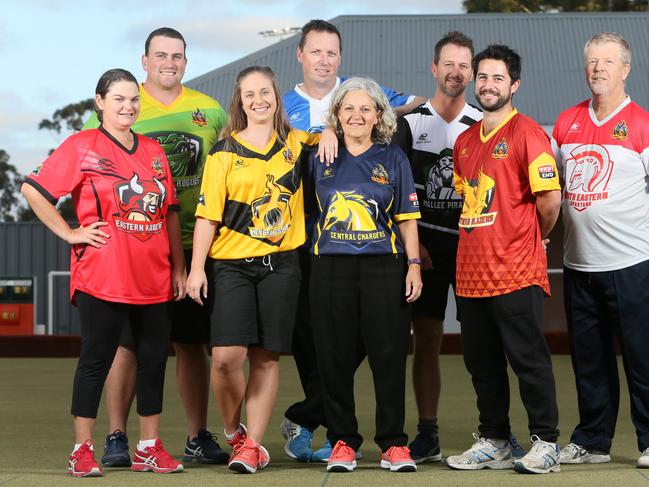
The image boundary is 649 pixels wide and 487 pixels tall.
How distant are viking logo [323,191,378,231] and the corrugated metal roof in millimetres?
18673

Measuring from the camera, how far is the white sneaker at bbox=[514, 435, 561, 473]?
16.8ft

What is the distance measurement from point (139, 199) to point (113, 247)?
0.80 ft

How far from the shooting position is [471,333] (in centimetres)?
543

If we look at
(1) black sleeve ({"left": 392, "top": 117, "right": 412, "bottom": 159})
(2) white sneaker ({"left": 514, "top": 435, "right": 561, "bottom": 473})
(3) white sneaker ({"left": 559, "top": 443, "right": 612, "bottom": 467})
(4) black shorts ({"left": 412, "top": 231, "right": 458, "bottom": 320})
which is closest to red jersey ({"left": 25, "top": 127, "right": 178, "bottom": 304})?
(1) black sleeve ({"left": 392, "top": 117, "right": 412, "bottom": 159})

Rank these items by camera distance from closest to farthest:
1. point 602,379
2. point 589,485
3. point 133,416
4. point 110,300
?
point 589,485 < point 110,300 < point 602,379 < point 133,416

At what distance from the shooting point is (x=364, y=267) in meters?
5.26

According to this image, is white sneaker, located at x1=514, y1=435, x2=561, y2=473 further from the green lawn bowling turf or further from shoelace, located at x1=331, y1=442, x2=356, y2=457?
shoelace, located at x1=331, y1=442, x2=356, y2=457

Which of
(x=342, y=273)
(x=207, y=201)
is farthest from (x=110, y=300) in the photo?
(x=342, y=273)

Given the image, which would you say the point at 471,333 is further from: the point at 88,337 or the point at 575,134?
the point at 88,337

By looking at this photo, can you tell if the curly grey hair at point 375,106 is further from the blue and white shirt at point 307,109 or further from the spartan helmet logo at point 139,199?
the spartan helmet logo at point 139,199

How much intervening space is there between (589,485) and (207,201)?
2021 millimetres

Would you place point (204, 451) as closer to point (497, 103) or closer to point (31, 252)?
point (497, 103)

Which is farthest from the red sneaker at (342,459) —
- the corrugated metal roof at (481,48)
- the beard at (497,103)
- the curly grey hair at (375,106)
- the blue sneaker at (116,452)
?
the corrugated metal roof at (481,48)

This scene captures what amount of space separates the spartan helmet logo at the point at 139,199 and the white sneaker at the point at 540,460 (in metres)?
1.93
